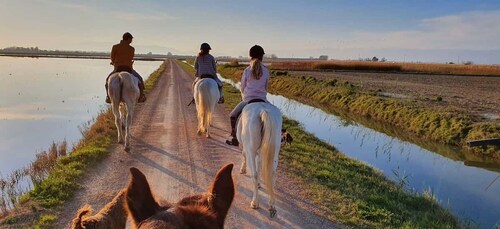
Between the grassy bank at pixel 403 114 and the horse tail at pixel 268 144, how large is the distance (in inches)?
407

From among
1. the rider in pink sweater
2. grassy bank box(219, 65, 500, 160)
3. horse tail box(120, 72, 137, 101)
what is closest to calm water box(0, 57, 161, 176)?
horse tail box(120, 72, 137, 101)

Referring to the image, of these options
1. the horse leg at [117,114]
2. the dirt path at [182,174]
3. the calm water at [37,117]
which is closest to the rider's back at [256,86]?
the dirt path at [182,174]

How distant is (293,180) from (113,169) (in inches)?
163

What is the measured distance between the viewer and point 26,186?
8.68m

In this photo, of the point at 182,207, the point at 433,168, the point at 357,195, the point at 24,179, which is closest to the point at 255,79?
the point at 357,195

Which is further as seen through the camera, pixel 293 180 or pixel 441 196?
pixel 441 196

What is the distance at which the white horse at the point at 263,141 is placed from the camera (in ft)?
22.7

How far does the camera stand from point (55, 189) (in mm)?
7590

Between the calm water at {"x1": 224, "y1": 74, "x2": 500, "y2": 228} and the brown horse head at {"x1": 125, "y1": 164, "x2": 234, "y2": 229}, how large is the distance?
8204 millimetres

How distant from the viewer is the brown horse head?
1.50 m

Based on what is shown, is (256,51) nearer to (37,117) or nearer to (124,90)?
(124,90)

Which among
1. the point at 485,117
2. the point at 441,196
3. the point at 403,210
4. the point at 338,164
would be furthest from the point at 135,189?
the point at 485,117

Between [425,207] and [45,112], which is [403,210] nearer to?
[425,207]

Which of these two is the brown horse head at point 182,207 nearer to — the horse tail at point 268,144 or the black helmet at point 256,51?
the horse tail at point 268,144
